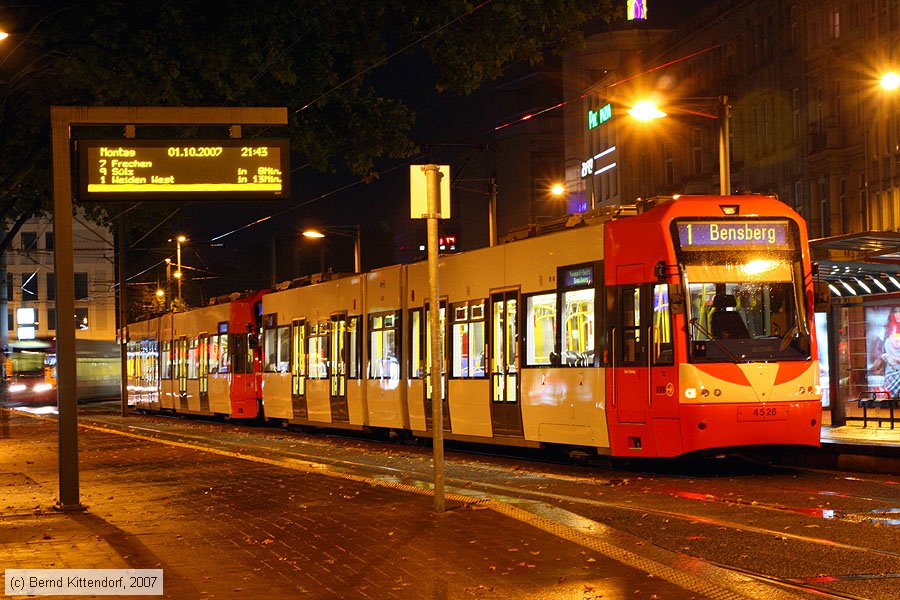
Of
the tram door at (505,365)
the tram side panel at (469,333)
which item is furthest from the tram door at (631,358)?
the tram side panel at (469,333)

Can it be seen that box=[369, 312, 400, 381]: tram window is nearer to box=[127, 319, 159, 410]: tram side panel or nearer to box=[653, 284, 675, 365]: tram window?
box=[653, 284, 675, 365]: tram window

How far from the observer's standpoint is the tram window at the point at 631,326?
18.7 meters

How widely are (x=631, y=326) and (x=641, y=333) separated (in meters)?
0.22

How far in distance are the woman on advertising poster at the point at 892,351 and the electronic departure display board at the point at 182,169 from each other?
15.9 meters

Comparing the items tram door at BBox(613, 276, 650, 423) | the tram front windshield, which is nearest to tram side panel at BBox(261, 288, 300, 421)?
tram door at BBox(613, 276, 650, 423)

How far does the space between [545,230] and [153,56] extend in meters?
6.57

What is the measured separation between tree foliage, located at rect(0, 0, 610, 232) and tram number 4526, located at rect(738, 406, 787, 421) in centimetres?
724

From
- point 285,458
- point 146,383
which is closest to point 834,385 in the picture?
point 285,458

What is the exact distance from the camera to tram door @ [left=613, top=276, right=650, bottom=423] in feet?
60.9

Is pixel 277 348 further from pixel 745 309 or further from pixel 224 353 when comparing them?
pixel 745 309

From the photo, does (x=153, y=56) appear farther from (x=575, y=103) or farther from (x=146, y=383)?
(x=575, y=103)

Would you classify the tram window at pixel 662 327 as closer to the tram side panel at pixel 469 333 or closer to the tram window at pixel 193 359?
the tram side panel at pixel 469 333

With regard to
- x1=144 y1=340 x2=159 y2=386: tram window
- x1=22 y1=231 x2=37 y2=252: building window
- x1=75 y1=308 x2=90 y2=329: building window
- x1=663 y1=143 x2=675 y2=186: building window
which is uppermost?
x1=22 y1=231 x2=37 y2=252: building window

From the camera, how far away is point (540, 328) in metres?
21.3
